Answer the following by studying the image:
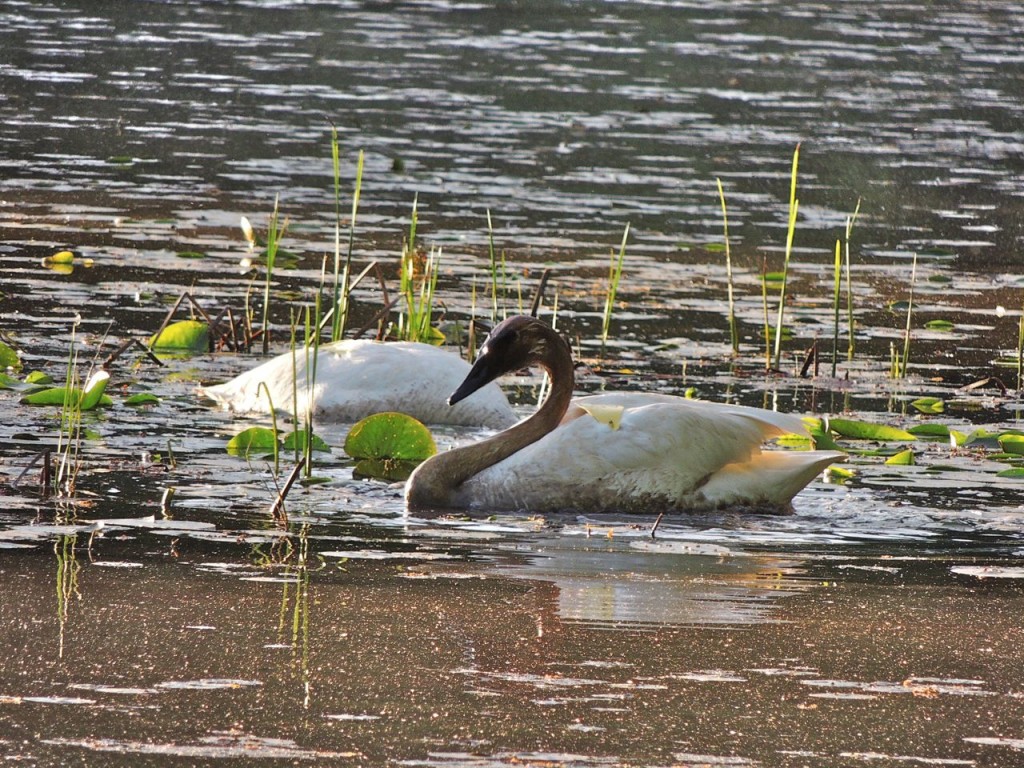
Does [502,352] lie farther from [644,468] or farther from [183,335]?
[183,335]

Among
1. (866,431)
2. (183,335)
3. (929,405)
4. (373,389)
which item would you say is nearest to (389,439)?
(373,389)

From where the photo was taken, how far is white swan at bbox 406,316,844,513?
7895 mm

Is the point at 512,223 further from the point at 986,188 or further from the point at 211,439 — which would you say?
the point at 211,439

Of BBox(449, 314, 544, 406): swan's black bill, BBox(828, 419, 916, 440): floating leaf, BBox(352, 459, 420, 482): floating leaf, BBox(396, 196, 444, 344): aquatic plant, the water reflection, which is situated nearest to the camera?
the water reflection

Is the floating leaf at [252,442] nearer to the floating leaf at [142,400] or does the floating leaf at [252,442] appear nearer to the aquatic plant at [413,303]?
the floating leaf at [142,400]

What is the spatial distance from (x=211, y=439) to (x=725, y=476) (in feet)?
7.66

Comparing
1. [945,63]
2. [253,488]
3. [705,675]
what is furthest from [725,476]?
[945,63]

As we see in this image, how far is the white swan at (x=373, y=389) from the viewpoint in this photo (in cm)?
950

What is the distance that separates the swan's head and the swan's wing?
333 millimetres

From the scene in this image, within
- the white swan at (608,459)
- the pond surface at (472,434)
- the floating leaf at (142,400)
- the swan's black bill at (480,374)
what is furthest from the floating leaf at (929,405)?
the floating leaf at (142,400)

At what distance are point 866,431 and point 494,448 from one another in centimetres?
198


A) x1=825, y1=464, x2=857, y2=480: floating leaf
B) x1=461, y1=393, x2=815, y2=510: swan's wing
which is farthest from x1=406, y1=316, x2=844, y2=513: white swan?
x1=825, y1=464, x2=857, y2=480: floating leaf

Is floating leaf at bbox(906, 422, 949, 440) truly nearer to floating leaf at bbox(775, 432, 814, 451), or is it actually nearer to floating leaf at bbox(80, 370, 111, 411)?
floating leaf at bbox(775, 432, 814, 451)

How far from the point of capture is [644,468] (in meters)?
7.90
